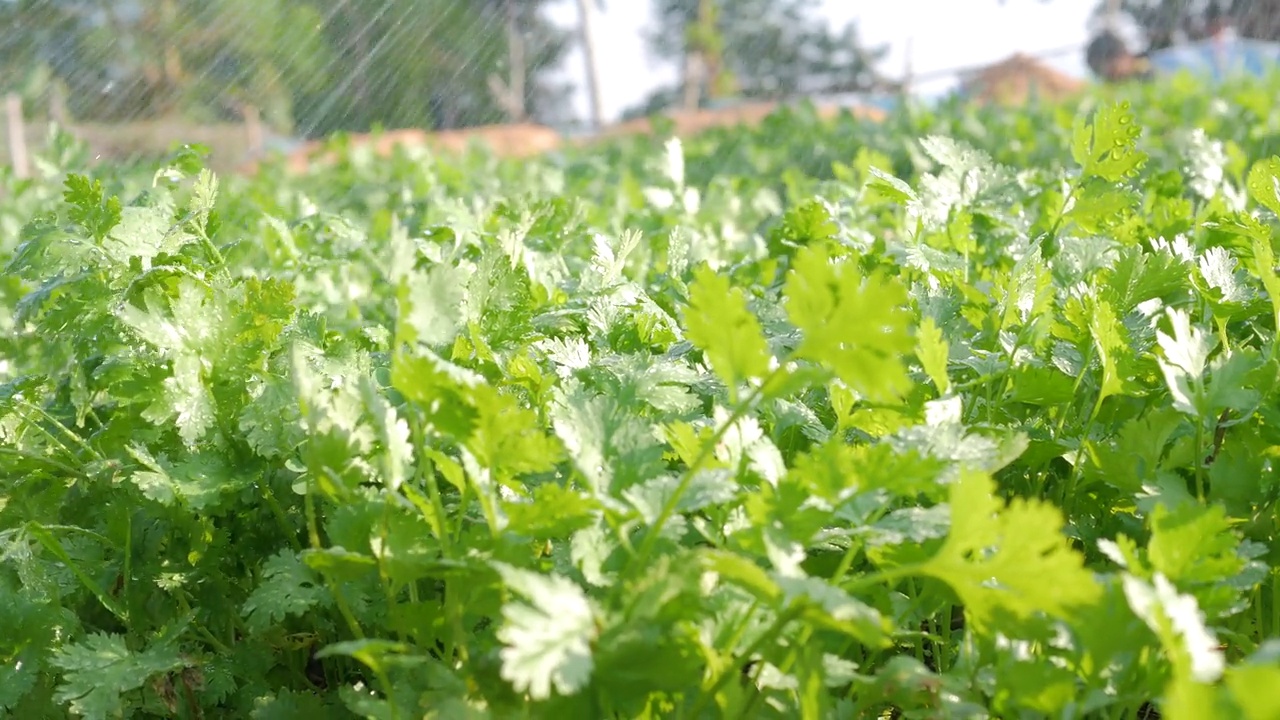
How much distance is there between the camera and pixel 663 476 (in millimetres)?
852

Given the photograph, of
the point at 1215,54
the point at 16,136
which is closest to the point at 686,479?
the point at 16,136

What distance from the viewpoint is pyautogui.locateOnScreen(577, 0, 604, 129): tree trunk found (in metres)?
22.7

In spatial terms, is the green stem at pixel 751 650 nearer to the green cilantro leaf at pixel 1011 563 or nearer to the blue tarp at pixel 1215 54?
the green cilantro leaf at pixel 1011 563

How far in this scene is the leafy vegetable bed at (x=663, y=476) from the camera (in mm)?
748

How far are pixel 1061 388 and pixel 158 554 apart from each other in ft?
3.33

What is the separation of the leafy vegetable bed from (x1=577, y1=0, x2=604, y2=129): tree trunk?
21687 mm

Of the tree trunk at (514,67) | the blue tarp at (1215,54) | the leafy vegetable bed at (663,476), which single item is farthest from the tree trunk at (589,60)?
the leafy vegetable bed at (663,476)

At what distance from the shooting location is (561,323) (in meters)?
1.38

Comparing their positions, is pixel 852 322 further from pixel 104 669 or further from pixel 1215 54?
pixel 1215 54

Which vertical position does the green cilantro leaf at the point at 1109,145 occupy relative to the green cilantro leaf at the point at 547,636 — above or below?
above

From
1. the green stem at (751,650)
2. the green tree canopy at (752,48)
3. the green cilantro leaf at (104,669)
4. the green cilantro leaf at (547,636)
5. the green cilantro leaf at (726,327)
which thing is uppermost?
the green cilantro leaf at (726,327)

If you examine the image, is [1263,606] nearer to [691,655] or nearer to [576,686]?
[691,655]

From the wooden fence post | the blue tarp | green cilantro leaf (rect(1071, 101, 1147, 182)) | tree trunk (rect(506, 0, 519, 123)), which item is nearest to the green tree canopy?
tree trunk (rect(506, 0, 519, 123))

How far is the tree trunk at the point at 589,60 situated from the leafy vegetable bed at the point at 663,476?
71.2ft
